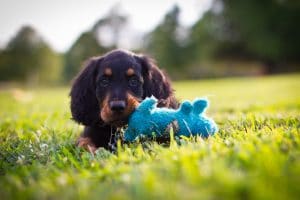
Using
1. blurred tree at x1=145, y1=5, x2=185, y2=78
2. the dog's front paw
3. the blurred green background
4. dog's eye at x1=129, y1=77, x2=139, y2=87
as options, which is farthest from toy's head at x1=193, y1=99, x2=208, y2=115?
blurred tree at x1=145, y1=5, x2=185, y2=78

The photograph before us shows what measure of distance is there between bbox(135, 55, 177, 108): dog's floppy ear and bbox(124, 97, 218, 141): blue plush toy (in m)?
0.80

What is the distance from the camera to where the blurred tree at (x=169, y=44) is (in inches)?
2310

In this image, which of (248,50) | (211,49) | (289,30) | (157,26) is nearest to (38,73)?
(157,26)

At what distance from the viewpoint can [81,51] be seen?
169 ft

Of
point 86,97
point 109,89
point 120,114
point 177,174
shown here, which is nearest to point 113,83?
point 109,89

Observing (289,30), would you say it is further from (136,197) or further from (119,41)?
(136,197)

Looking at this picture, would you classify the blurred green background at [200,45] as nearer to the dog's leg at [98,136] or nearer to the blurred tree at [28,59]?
the blurred tree at [28,59]

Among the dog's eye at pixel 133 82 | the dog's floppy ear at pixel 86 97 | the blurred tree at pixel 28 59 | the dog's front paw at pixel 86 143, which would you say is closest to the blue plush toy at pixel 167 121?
the dog's front paw at pixel 86 143

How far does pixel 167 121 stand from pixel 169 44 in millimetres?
56178

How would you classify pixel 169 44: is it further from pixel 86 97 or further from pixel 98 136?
pixel 98 136

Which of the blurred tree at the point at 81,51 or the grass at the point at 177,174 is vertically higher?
the blurred tree at the point at 81,51

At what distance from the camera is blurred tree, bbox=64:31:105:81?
167 feet

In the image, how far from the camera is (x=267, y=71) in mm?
53625

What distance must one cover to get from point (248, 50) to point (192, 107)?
53521 millimetres
